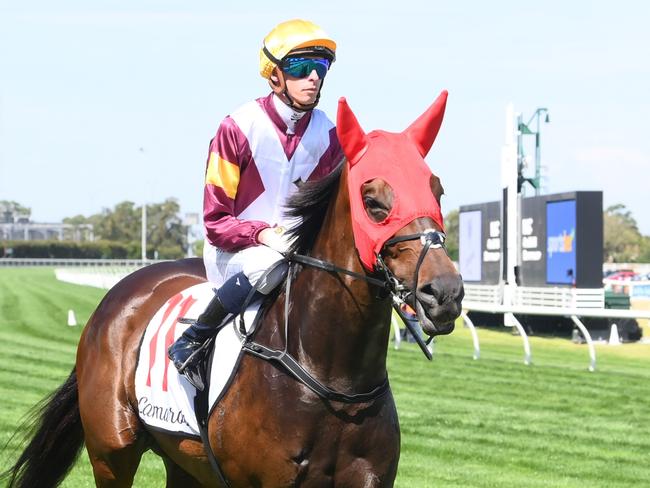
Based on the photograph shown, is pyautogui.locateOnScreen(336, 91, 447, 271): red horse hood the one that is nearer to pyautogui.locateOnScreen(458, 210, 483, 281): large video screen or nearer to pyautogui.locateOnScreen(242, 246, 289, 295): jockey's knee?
pyautogui.locateOnScreen(242, 246, 289, 295): jockey's knee

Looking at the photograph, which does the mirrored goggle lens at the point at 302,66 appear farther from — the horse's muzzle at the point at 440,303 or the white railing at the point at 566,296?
the white railing at the point at 566,296

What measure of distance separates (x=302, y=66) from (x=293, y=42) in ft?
0.29

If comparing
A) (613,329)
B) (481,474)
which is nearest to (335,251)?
(481,474)

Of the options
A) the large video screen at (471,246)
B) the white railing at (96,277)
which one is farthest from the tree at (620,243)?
the large video screen at (471,246)

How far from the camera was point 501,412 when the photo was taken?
10070 mm

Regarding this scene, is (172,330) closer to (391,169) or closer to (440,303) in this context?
(391,169)

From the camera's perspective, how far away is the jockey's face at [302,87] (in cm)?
365

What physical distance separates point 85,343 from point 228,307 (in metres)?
1.34

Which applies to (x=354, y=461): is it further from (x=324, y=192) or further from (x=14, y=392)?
(x=14, y=392)

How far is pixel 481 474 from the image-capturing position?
23.6 ft

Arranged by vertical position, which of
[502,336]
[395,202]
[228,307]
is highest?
[395,202]

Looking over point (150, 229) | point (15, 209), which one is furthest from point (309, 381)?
point (15, 209)

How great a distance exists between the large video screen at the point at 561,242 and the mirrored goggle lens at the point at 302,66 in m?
17.1

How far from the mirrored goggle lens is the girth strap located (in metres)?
0.92
